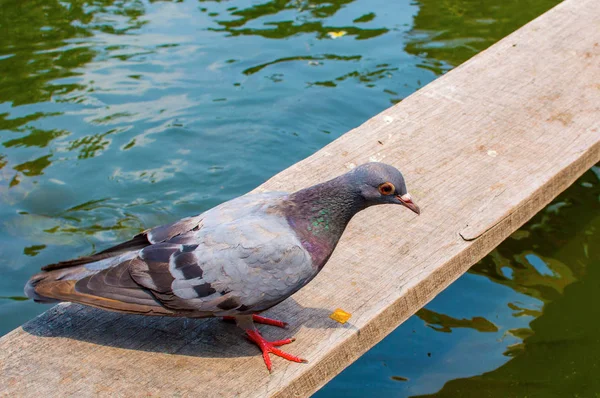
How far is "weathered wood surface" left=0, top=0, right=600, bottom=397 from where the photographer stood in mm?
3195

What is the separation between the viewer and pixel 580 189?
247 inches

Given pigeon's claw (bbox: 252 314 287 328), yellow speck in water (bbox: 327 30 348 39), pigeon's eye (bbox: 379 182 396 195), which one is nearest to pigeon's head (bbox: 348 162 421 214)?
pigeon's eye (bbox: 379 182 396 195)

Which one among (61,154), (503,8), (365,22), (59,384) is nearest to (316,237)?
(59,384)

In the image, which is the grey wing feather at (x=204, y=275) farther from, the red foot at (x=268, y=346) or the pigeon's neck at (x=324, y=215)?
the red foot at (x=268, y=346)

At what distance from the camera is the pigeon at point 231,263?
10.4ft

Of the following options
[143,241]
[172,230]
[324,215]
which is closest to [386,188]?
[324,215]

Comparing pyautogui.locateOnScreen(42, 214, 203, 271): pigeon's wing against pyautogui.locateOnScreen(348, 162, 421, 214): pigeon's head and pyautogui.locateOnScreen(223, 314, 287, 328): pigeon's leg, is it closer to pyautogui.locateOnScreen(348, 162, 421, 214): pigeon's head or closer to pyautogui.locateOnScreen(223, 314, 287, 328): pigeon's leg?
pyautogui.locateOnScreen(223, 314, 287, 328): pigeon's leg

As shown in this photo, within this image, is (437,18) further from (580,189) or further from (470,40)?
A: (580,189)

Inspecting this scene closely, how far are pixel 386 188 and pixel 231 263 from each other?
0.80 metres

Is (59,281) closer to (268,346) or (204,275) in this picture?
(204,275)

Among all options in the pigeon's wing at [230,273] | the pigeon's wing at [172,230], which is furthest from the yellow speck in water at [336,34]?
the pigeon's wing at [230,273]

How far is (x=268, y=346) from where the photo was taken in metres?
3.29

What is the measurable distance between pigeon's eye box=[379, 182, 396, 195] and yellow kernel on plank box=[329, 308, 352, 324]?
64 cm

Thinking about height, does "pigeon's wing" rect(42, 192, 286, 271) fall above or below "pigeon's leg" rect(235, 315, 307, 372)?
above
